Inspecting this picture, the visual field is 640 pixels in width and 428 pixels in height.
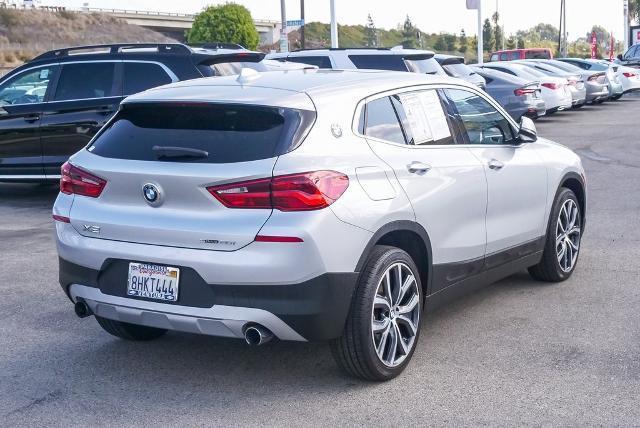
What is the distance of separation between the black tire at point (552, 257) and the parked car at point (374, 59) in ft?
31.1

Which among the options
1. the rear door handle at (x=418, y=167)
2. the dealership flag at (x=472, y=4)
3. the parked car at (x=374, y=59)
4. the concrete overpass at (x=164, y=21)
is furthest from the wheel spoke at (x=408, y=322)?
the concrete overpass at (x=164, y=21)

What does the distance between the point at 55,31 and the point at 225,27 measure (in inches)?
A: 799

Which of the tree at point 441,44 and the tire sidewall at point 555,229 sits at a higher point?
the tire sidewall at point 555,229

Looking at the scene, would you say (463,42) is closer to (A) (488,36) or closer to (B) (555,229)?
(A) (488,36)

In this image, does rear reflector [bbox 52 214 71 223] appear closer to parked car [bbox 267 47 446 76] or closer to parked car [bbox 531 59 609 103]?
parked car [bbox 267 47 446 76]

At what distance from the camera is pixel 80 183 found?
5406 millimetres

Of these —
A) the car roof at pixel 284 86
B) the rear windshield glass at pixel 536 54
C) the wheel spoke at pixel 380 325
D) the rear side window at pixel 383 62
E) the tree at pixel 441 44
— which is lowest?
the tree at pixel 441 44

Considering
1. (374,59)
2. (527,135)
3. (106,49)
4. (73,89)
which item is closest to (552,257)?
(527,135)

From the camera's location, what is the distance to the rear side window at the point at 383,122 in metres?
5.46

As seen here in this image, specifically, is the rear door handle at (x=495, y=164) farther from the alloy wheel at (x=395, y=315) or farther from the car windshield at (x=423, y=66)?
the car windshield at (x=423, y=66)

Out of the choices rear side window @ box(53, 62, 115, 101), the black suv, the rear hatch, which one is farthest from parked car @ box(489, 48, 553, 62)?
the rear hatch

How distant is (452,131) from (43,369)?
2899 millimetres

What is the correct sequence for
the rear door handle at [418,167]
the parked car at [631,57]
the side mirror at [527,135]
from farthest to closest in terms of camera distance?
the parked car at [631,57], the side mirror at [527,135], the rear door handle at [418,167]

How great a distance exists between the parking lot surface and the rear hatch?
34.6 inches
